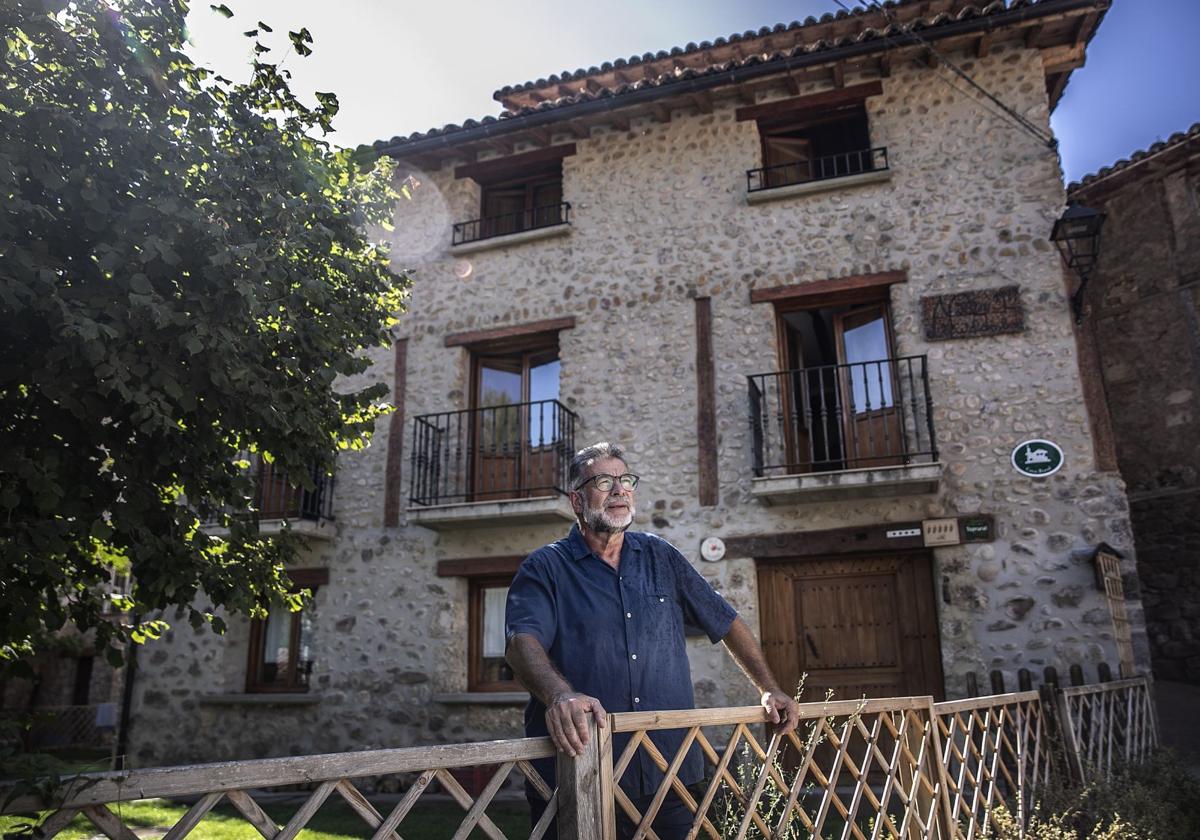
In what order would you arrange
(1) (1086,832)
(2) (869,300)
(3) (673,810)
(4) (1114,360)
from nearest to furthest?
(3) (673,810), (1) (1086,832), (2) (869,300), (4) (1114,360)

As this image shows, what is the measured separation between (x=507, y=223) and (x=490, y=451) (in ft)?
9.21

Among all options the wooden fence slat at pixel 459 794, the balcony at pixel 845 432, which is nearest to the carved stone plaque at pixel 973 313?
the balcony at pixel 845 432

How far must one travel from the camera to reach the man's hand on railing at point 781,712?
2.57 m

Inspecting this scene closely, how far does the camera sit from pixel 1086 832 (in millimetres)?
4492

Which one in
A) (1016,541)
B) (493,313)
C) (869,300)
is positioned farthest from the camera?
(493,313)

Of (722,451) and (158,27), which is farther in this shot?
(722,451)

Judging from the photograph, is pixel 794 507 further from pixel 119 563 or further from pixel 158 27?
pixel 158 27

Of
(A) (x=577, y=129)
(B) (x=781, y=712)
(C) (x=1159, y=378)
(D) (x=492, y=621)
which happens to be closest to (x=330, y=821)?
(D) (x=492, y=621)

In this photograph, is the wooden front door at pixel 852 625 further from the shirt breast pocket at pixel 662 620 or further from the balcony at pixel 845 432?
the shirt breast pocket at pixel 662 620

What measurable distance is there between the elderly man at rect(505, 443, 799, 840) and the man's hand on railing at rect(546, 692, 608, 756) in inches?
5.3

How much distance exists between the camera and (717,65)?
34.0 feet

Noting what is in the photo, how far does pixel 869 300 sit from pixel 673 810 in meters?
7.17

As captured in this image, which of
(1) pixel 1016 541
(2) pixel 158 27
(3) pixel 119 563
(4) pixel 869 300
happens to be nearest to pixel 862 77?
(4) pixel 869 300

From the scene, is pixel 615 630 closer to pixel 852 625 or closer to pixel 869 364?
pixel 852 625
